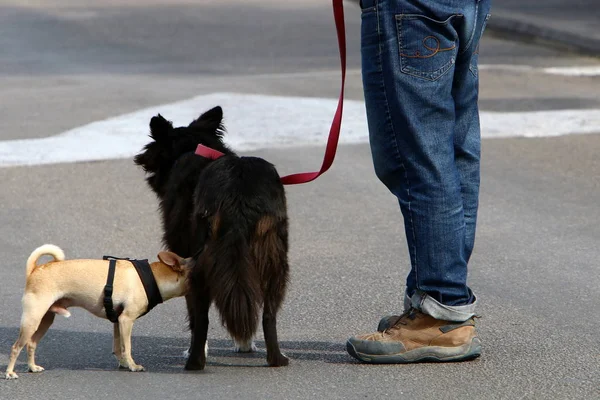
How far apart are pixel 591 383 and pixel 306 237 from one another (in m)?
2.99

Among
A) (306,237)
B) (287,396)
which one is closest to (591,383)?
(287,396)

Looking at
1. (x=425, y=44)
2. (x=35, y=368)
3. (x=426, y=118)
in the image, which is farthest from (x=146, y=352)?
(x=425, y=44)

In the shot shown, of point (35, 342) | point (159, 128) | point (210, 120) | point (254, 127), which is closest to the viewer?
point (35, 342)

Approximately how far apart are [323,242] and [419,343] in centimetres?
244

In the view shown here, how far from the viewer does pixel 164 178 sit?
4.81m

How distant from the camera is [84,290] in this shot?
4188 millimetres

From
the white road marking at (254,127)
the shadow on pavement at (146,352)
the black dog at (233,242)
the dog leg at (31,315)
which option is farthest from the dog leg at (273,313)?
the white road marking at (254,127)

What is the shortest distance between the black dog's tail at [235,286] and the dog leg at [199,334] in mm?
136

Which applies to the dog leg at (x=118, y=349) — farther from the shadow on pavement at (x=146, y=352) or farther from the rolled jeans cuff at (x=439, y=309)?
the rolled jeans cuff at (x=439, y=309)

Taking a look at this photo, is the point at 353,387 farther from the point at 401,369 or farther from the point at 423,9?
the point at 423,9

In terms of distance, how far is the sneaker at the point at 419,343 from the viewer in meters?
4.34

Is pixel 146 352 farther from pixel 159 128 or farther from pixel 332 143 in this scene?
pixel 332 143

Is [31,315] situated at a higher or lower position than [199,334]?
higher

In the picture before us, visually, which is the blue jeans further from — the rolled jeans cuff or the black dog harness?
the black dog harness
